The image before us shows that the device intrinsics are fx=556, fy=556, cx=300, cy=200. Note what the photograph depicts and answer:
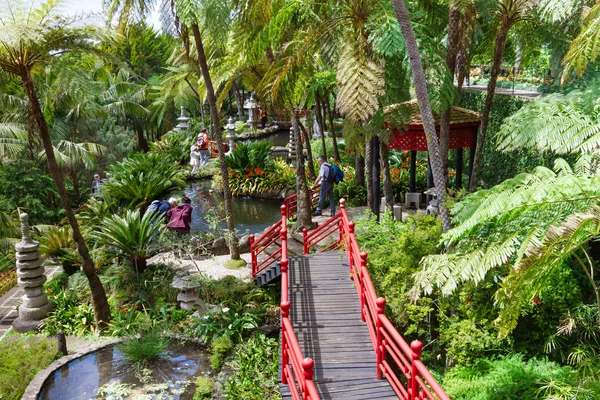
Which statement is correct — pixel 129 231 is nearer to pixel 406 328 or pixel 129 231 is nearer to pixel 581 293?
pixel 406 328

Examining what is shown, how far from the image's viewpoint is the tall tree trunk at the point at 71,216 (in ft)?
30.9

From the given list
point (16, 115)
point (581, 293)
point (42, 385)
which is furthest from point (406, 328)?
point (16, 115)

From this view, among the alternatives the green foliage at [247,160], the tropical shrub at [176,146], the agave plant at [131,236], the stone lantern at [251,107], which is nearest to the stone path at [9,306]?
the agave plant at [131,236]

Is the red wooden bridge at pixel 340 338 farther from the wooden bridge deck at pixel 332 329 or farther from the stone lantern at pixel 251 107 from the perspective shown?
the stone lantern at pixel 251 107

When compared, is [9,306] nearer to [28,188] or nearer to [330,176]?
[28,188]

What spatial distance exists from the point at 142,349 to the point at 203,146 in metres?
15.8

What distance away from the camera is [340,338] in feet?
23.9

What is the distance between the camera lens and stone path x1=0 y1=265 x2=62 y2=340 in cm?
1153

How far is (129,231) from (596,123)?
347 inches

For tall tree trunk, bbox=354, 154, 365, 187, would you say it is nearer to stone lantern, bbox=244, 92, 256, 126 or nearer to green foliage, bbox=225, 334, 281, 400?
green foliage, bbox=225, 334, 281, 400

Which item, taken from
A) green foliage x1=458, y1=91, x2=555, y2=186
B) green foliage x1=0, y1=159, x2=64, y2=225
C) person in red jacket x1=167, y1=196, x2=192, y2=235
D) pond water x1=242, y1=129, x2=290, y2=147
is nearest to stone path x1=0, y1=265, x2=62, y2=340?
person in red jacket x1=167, y1=196, x2=192, y2=235

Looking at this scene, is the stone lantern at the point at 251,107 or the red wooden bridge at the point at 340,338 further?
the stone lantern at the point at 251,107

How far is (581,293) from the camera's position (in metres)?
8.23

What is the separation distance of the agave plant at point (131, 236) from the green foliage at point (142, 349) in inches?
93.5
